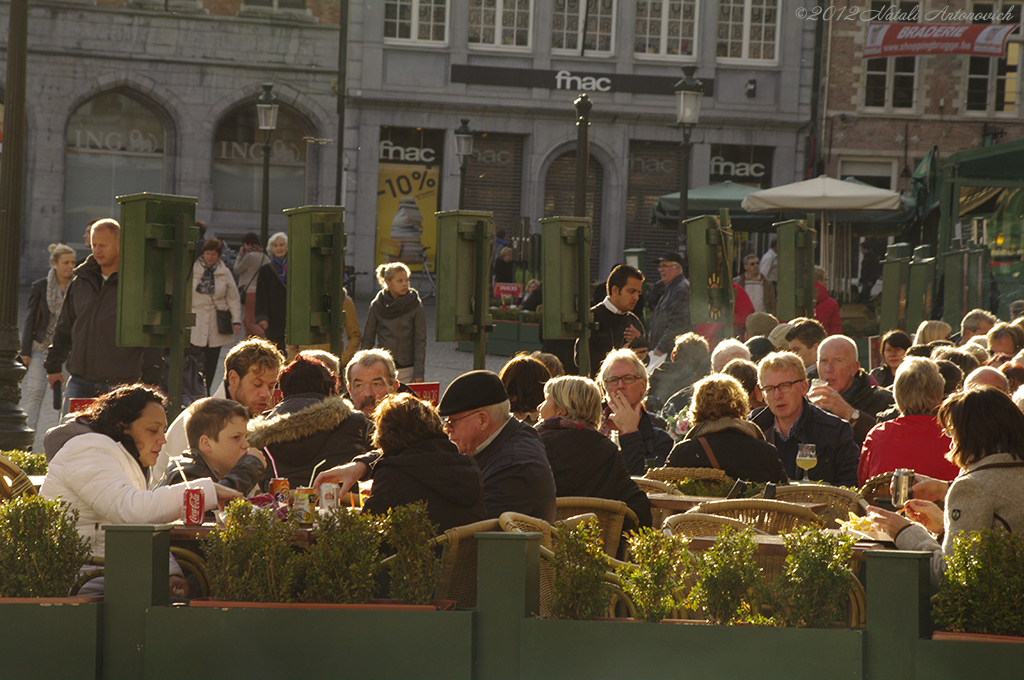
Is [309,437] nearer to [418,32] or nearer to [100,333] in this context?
[100,333]

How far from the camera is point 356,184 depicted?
27141 mm

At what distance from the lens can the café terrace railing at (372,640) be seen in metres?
3.97

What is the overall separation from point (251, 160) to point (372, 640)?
24689 millimetres

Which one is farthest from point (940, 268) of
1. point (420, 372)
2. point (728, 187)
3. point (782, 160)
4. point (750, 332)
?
point (782, 160)

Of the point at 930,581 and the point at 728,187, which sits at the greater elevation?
the point at 728,187

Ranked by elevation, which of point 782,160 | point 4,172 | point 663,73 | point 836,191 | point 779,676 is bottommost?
point 779,676

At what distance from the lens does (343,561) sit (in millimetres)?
4113

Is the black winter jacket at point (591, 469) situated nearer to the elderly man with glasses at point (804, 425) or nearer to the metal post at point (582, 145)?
the elderly man with glasses at point (804, 425)

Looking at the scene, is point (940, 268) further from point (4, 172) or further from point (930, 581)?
point (930, 581)

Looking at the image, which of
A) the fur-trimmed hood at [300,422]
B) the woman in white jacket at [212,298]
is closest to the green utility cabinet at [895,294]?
the woman in white jacket at [212,298]

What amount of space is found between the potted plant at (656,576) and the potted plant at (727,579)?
3.1 inches

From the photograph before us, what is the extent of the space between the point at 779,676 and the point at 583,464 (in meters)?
1.78

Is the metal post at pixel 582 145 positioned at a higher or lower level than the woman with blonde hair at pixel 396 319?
higher

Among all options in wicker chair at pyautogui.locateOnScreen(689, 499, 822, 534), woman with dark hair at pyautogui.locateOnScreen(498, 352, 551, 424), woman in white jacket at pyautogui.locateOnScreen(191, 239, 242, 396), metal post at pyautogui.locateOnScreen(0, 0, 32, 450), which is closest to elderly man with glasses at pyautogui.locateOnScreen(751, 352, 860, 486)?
woman with dark hair at pyautogui.locateOnScreen(498, 352, 551, 424)
